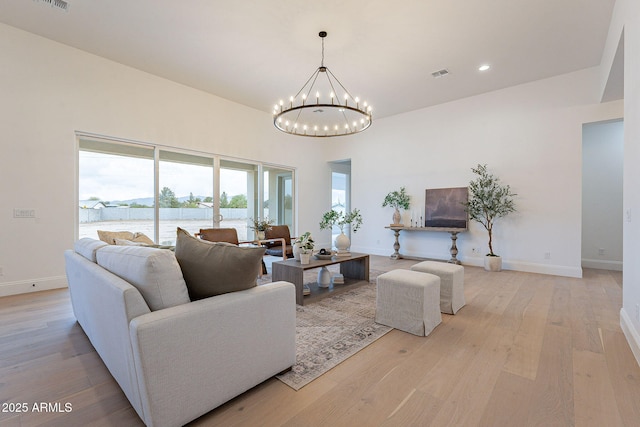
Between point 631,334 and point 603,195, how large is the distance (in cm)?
450

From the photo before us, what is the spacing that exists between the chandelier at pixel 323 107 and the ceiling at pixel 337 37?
9.7 inches

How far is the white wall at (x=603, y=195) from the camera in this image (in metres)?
5.30

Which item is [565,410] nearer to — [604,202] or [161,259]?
[161,259]

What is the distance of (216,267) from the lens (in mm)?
1637

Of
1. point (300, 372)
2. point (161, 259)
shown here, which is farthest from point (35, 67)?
point (300, 372)

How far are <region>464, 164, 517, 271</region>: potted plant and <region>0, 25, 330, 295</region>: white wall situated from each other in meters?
5.82

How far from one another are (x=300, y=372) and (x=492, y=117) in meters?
5.88

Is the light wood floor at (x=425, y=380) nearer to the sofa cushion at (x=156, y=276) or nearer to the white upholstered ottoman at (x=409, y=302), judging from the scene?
the white upholstered ottoman at (x=409, y=302)

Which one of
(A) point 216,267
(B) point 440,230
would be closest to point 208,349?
(A) point 216,267

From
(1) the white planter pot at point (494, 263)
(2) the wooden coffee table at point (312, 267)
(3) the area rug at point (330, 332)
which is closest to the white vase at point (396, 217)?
(1) the white planter pot at point (494, 263)

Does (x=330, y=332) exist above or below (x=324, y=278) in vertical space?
below

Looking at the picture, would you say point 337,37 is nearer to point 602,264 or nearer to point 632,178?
point 632,178

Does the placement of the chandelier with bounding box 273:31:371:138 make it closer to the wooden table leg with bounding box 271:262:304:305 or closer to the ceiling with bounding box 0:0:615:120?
the ceiling with bounding box 0:0:615:120

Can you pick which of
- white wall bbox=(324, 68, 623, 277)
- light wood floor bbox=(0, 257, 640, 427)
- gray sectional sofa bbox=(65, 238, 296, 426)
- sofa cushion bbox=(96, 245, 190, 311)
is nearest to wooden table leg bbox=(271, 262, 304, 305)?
light wood floor bbox=(0, 257, 640, 427)
